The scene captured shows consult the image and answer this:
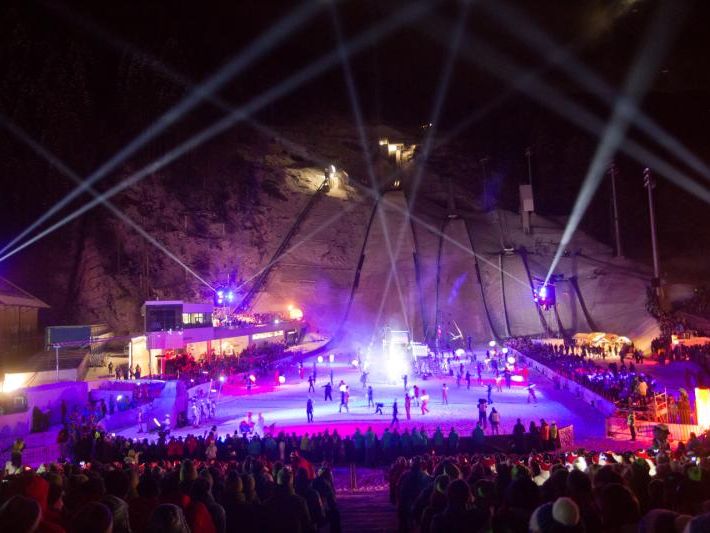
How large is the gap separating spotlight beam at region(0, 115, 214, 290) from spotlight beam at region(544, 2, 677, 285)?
3037 centimetres

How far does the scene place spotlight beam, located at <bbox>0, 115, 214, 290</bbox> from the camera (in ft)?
120

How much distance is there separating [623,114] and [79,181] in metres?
61.0

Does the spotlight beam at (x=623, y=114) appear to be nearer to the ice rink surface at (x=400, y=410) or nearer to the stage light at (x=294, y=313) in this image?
the stage light at (x=294, y=313)

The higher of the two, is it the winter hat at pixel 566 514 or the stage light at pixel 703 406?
the winter hat at pixel 566 514

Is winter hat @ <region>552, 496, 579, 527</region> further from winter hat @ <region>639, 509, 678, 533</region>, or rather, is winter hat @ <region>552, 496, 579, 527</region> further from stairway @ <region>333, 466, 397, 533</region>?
stairway @ <region>333, 466, 397, 533</region>

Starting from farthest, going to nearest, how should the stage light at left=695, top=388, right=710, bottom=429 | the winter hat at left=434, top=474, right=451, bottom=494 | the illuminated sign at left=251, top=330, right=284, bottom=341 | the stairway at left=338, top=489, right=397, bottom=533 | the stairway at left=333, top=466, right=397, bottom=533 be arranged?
the illuminated sign at left=251, top=330, right=284, bottom=341 → the stage light at left=695, top=388, right=710, bottom=429 → the stairway at left=333, top=466, right=397, bottom=533 → the stairway at left=338, top=489, right=397, bottom=533 → the winter hat at left=434, top=474, right=451, bottom=494

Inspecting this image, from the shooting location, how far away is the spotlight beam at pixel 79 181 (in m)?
36.7

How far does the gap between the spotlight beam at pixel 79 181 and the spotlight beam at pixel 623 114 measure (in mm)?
30373

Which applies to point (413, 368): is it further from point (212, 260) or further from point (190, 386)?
point (212, 260)

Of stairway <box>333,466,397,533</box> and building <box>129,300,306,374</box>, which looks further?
building <box>129,300,306,374</box>

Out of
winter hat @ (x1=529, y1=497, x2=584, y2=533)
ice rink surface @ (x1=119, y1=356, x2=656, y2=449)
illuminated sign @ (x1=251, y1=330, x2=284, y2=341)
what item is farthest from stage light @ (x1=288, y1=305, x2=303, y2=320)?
winter hat @ (x1=529, y1=497, x2=584, y2=533)

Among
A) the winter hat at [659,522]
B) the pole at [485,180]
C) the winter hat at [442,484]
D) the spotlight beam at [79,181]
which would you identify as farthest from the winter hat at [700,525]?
the pole at [485,180]

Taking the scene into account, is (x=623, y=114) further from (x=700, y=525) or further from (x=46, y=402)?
(x=700, y=525)

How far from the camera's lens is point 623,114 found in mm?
65312
